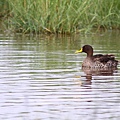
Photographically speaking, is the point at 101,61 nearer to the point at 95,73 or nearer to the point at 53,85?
the point at 95,73

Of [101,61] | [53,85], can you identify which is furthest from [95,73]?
[53,85]

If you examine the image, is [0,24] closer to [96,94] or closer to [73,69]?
[73,69]

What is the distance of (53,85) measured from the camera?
11016 millimetres

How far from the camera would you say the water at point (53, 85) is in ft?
29.3

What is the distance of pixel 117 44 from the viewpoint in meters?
17.0

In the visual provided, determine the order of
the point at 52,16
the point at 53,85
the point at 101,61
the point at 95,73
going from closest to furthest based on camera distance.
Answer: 1. the point at 53,85
2. the point at 95,73
3. the point at 101,61
4. the point at 52,16

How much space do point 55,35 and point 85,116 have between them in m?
10.9

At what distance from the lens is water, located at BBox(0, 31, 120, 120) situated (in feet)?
29.3

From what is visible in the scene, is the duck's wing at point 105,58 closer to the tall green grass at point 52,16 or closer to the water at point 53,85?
the water at point 53,85

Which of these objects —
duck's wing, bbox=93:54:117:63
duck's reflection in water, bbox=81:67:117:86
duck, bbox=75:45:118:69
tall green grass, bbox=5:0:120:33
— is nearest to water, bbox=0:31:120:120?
duck's reflection in water, bbox=81:67:117:86

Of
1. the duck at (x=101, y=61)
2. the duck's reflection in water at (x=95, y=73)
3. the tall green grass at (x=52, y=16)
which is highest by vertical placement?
the tall green grass at (x=52, y=16)

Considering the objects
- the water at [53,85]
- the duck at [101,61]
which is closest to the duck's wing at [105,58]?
the duck at [101,61]

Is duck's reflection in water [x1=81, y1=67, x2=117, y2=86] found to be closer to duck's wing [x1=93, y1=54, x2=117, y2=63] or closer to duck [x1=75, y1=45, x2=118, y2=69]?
duck [x1=75, y1=45, x2=118, y2=69]

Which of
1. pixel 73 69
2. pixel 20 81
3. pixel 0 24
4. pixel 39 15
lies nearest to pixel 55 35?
pixel 39 15
